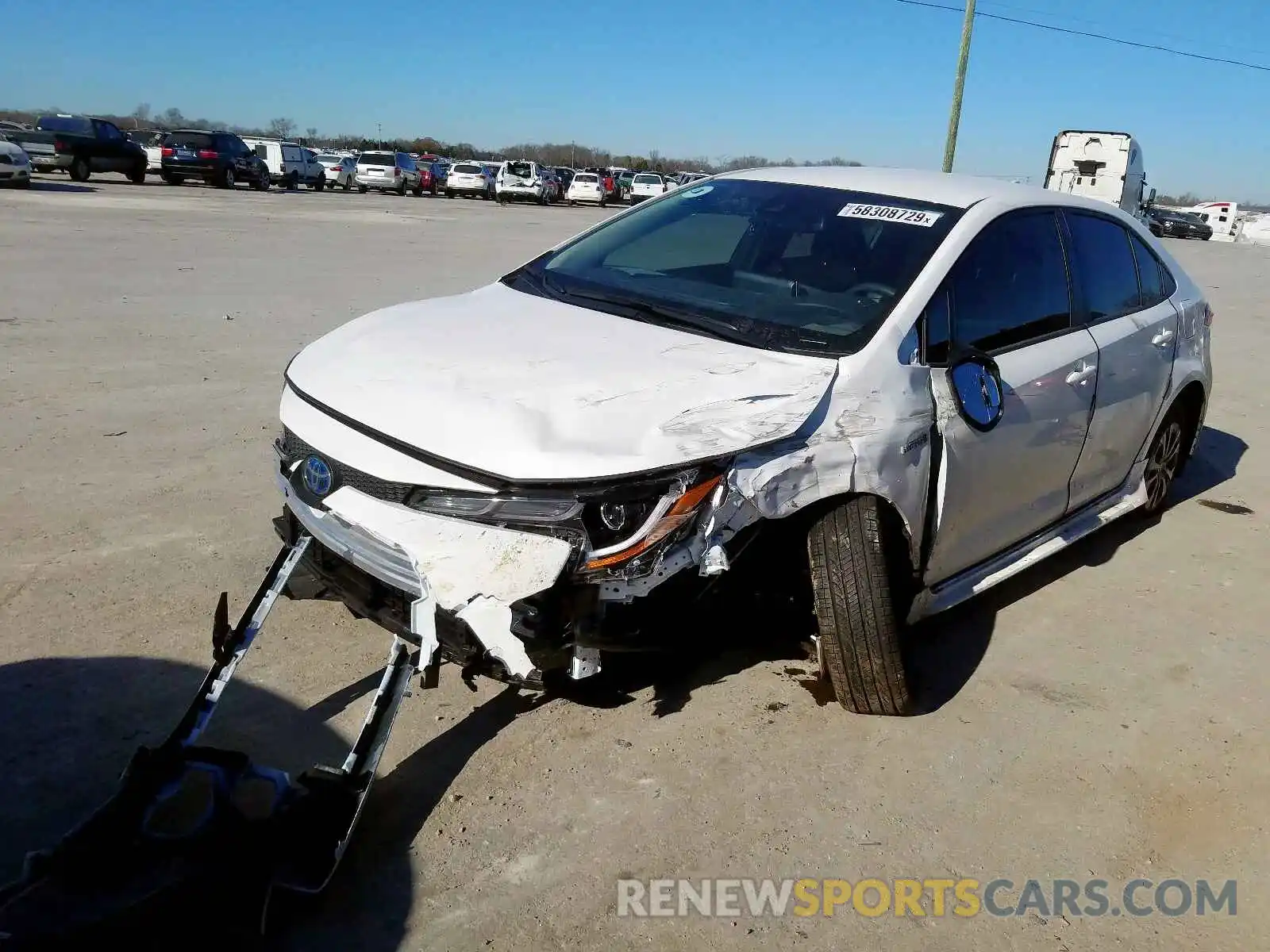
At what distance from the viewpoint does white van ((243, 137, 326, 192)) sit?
3688 cm

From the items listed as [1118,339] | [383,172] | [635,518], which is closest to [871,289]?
[635,518]

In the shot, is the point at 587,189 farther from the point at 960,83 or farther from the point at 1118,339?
the point at 1118,339

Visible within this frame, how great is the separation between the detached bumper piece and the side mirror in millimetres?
1903

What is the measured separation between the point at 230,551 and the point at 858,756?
2.58 m

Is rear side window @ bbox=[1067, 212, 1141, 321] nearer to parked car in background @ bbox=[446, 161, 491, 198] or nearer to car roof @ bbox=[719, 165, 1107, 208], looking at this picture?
car roof @ bbox=[719, 165, 1107, 208]

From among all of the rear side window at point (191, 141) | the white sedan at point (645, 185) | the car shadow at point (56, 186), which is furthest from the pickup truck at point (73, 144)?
the white sedan at point (645, 185)

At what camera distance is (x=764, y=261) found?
3.94 meters

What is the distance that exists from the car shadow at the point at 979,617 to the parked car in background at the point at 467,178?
128 ft

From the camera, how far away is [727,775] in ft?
9.95

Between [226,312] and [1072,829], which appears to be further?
[226,312]

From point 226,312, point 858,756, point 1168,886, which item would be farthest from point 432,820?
point 226,312

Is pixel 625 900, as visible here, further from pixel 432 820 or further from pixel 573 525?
pixel 573 525

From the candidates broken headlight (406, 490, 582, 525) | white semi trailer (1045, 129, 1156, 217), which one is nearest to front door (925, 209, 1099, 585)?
broken headlight (406, 490, 582, 525)

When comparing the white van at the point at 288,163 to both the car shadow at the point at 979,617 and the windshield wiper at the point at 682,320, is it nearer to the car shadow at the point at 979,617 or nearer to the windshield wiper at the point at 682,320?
the car shadow at the point at 979,617
